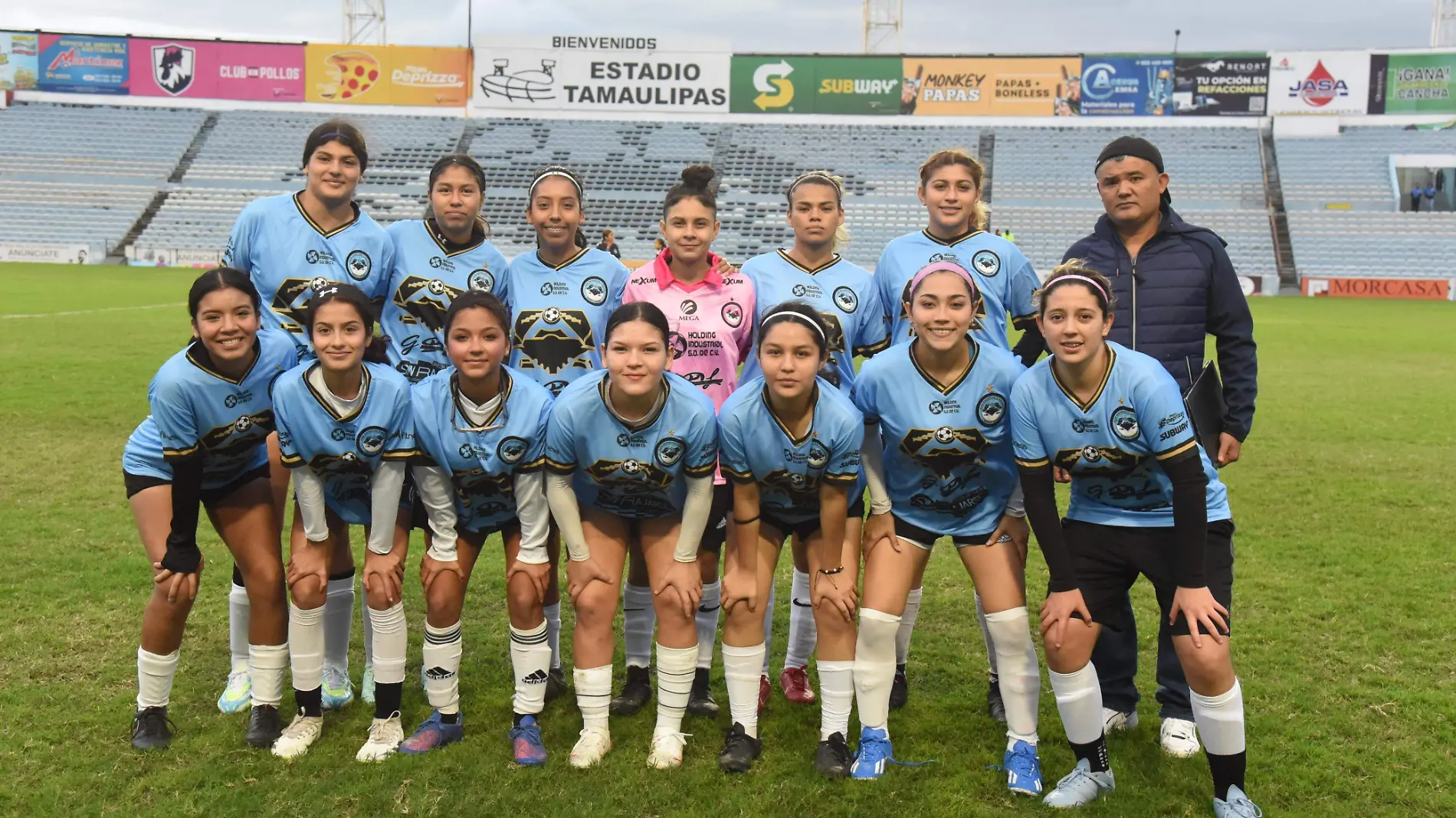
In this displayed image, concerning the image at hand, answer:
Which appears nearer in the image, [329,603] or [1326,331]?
[329,603]

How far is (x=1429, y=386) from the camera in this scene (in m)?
13.5

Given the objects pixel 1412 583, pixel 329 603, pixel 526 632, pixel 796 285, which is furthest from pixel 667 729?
pixel 1412 583

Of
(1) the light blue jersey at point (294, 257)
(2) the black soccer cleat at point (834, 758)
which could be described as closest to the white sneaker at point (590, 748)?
(2) the black soccer cleat at point (834, 758)

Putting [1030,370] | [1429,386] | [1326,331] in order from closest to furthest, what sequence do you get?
[1030,370] < [1429,386] < [1326,331]

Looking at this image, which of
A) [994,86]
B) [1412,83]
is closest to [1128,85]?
[994,86]

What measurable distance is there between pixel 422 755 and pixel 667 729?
0.95 meters

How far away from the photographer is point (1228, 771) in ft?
11.3

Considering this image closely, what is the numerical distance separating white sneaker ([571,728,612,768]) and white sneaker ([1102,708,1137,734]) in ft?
6.81

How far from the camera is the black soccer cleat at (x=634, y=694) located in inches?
173

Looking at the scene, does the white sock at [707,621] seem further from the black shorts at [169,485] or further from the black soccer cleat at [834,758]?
the black shorts at [169,485]

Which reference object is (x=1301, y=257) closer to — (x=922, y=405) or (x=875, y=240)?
(x=875, y=240)

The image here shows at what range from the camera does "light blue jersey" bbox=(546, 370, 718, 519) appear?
3811mm

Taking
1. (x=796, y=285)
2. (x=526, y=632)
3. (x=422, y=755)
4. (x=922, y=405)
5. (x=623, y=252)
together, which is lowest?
(x=422, y=755)

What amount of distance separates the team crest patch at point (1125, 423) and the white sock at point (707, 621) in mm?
1833
